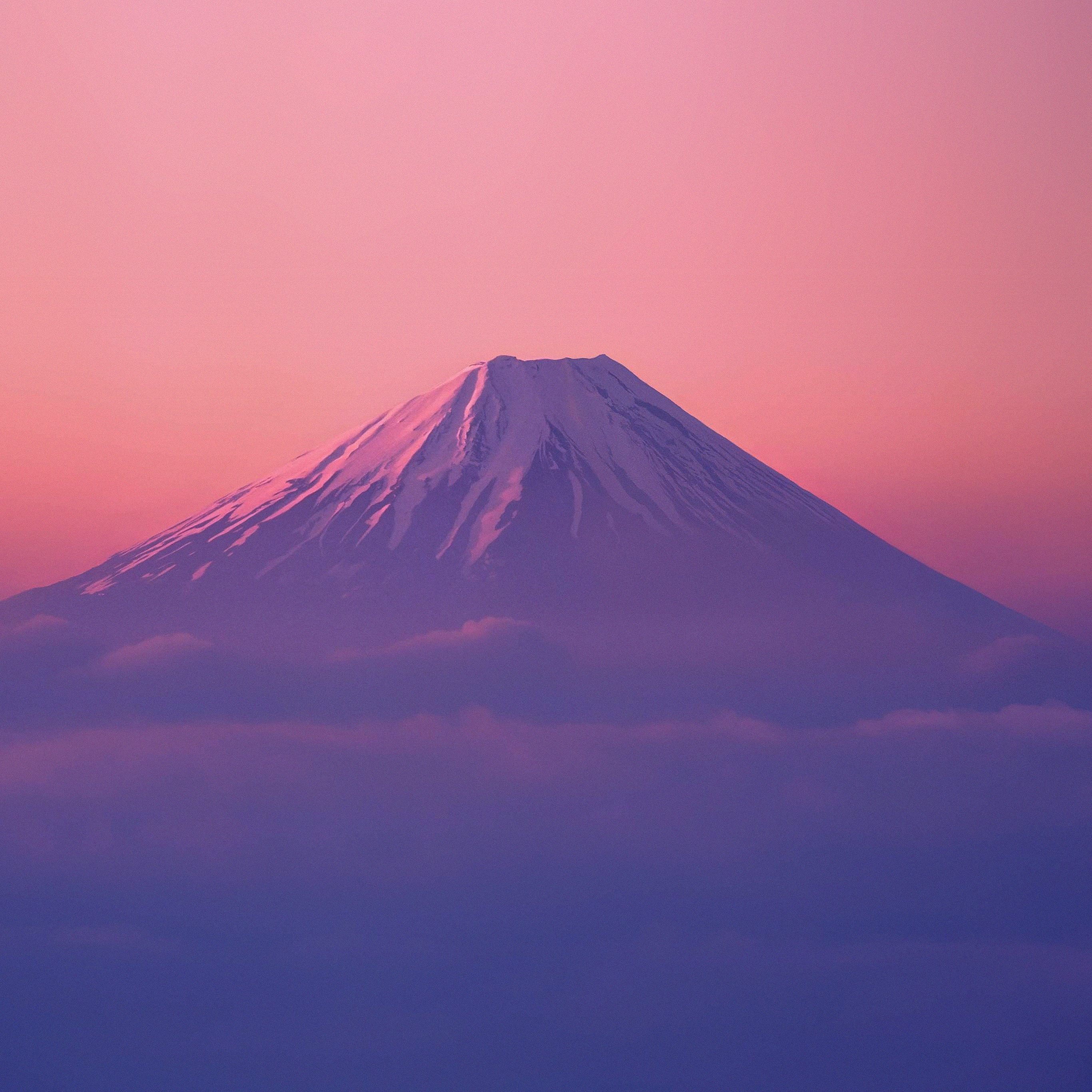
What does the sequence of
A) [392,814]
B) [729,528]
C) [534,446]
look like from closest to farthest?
[534,446]
[729,528]
[392,814]

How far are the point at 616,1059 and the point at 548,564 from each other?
3379cm

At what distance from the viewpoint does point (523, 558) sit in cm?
13775

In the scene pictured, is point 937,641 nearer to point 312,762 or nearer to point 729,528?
point 729,528

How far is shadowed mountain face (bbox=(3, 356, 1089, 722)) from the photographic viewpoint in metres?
134

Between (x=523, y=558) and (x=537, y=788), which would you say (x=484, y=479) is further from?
(x=537, y=788)

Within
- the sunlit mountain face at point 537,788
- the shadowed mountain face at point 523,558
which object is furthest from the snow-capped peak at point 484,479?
the sunlit mountain face at point 537,788

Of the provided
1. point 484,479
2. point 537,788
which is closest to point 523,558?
point 484,479

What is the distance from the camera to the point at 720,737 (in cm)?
16350

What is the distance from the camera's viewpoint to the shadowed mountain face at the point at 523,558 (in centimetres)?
13375

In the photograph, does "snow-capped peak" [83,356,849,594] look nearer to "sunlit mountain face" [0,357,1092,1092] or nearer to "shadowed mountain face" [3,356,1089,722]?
"shadowed mountain face" [3,356,1089,722]

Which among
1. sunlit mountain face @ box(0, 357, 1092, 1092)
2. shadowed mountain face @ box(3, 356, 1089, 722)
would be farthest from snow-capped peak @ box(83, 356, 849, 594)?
sunlit mountain face @ box(0, 357, 1092, 1092)

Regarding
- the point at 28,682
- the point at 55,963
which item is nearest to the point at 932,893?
the point at 55,963

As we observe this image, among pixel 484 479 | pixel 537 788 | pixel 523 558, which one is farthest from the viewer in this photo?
pixel 537 788

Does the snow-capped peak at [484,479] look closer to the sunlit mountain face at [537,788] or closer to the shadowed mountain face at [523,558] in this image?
the shadowed mountain face at [523,558]
